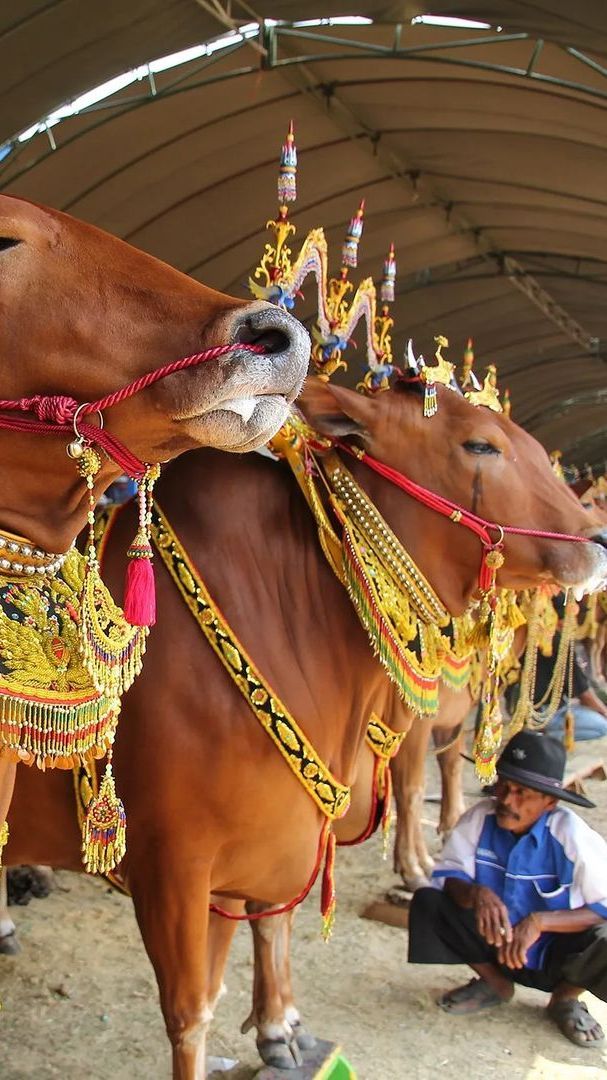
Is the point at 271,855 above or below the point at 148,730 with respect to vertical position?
below

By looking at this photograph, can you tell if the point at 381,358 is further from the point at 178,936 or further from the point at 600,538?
the point at 178,936

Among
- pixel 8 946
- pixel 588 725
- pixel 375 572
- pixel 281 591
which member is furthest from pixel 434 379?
pixel 588 725

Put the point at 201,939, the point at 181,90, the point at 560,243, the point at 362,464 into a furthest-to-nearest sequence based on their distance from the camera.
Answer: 1. the point at 560,243
2. the point at 181,90
3. the point at 362,464
4. the point at 201,939

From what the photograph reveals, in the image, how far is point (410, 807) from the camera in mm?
5109

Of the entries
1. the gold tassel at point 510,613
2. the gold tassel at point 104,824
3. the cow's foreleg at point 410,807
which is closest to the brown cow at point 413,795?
the cow's foreleg at point 410,807

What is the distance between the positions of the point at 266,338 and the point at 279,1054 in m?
2.68

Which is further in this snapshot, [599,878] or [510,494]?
[599,878]

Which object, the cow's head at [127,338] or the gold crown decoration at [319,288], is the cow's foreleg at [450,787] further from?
the cow's head at [127,338]

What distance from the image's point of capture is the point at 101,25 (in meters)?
5.76

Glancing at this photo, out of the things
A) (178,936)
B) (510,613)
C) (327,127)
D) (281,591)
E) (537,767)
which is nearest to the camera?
(178,936)

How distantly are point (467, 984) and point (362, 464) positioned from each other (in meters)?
2.28

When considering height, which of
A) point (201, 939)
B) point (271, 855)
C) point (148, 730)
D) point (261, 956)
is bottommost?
point (261, 956)

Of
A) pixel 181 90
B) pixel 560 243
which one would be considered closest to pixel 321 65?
pixel 181 90

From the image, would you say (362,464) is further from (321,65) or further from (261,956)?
(321,65)
